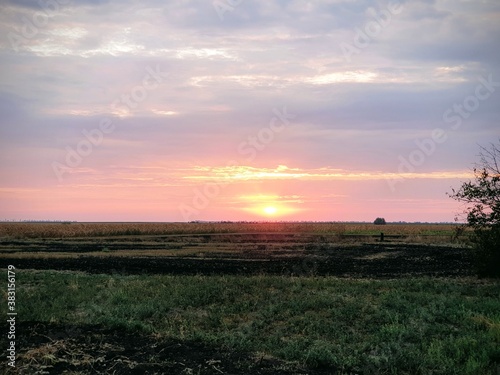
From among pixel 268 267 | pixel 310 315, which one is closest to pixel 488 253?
pixel 268 267

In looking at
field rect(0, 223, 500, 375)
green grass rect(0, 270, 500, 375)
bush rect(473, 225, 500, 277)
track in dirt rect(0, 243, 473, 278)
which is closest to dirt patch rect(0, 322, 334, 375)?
field rect(0, 223, 500, 375)

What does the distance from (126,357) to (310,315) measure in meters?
6.77

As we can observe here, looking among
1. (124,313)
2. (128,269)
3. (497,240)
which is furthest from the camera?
(128,269)

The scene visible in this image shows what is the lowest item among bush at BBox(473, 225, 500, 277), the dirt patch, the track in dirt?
the track in dirt

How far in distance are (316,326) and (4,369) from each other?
27.2 ft

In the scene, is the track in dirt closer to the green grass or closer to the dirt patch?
the green grass

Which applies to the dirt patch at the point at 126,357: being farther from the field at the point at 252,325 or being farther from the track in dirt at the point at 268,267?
the track in dirt at the point at 268,267

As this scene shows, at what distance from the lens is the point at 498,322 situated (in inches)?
563

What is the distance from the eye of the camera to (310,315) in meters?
15.6

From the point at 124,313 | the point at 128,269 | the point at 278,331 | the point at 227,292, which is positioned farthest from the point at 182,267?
the point at 278,331

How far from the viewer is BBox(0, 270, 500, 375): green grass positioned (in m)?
11.9

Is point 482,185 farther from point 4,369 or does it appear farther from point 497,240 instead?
point 4,369

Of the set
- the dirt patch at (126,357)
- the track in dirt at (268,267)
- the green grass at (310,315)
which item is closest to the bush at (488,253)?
the track in dirt at (268,267)

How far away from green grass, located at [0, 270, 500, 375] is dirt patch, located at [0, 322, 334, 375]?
36.1 inches
